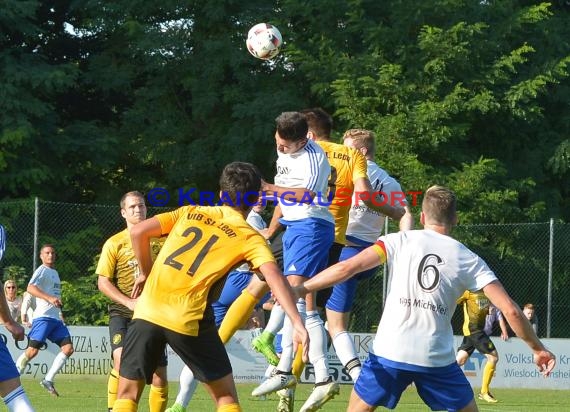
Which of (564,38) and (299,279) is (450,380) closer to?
(299,279)

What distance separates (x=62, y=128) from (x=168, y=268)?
72.4 feet

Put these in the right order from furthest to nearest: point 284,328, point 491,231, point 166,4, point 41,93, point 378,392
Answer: point 166,4 < point 41,93 < point 491,231 < point 284,328 < point 378,392


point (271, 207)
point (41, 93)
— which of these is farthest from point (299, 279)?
point (41, 93)

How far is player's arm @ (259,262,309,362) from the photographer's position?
20.5 ft

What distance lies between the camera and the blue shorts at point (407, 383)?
6492mm

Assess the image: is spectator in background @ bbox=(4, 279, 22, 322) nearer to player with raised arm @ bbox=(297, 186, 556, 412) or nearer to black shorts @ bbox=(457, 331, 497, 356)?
black shorts @ bbox=(457, 331, 497, 356)

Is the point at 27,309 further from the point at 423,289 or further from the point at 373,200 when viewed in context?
the point at 423,289

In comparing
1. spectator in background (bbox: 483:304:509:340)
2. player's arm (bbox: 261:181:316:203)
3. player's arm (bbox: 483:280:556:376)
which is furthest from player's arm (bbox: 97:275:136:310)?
spectator in background (bbox: 483:304:509:340)

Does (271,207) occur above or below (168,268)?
above

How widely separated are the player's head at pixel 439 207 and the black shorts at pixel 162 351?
145 centimetres

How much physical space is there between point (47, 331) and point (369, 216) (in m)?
7.55

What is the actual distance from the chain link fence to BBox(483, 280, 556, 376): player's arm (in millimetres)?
13279

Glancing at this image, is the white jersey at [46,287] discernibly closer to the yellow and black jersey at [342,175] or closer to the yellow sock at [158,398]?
the yellow sock at [158,398]

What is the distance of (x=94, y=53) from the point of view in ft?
96.0
